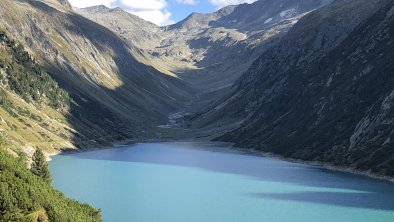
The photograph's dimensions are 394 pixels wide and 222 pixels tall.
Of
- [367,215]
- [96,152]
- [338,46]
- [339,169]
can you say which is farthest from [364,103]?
[96,152]

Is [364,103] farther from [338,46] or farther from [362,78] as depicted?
[338,46]

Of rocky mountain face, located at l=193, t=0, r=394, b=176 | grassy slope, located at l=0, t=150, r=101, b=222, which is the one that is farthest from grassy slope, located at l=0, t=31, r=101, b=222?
rocky mountain face, located at l=193, t=0, r=394, b=176

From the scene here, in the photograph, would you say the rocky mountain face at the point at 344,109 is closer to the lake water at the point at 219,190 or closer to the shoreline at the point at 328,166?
the shoreline at the point at 328,166

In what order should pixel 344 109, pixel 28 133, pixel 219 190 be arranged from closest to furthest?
pixel 219 190 < pixel 28 133 < pixel 344 109

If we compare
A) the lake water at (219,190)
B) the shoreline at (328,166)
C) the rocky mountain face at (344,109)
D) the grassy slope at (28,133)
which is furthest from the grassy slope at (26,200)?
the rocky mountain face at (344,109)

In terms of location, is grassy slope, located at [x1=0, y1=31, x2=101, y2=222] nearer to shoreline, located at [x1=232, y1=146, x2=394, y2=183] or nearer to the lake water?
the lake water

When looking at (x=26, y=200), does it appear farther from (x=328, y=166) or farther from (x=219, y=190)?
(x=328, y=166)

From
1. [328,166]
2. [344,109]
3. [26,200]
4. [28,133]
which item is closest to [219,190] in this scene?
[328,166]

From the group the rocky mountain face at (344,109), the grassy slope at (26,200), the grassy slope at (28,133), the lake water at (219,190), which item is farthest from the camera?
the rocky mountain face at (344,109)
